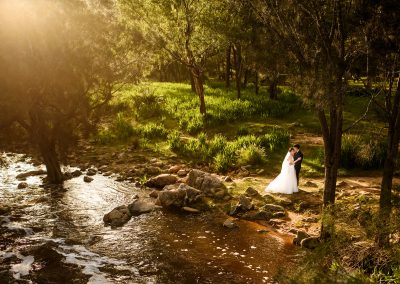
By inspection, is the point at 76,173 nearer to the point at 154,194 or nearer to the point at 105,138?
the point at 154,194

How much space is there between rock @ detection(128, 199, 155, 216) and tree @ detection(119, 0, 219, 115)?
1097 cm

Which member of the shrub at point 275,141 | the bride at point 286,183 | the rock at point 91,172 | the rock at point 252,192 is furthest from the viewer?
the shrub at point 275,141

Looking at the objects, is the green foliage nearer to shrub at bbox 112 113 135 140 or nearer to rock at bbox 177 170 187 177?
rock at bbox 177 170 187 177

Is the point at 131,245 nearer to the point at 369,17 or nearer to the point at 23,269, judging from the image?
the point at 23,269

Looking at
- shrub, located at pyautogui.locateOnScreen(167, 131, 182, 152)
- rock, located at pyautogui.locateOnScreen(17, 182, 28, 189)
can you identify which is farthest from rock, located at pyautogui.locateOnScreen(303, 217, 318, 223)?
rock, located at pyautogui.locateOnScreen(17, 182, 28, 189)

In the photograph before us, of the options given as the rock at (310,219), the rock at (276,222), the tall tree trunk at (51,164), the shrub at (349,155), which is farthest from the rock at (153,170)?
the shrub at (349,155)

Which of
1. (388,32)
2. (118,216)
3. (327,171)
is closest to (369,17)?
(388,32)

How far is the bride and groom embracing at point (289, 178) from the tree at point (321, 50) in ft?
12.2

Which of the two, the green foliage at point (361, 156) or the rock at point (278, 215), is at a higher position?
the green foliage at point (361, 156)

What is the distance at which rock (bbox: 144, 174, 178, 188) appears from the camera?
13.5 metres

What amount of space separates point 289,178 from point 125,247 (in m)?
5.86

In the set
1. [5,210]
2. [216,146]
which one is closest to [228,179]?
[216,146]

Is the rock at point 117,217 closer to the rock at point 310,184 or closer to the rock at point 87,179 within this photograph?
the rock at point 87,179

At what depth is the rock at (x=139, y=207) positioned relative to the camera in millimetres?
10859
